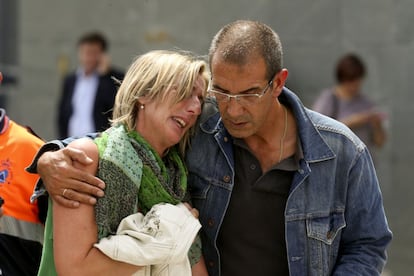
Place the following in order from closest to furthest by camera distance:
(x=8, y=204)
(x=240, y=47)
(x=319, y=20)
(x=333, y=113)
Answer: (x=240, y=47)
(x=8, y=204)
(x=333, y=113)
(x=319, y=20)

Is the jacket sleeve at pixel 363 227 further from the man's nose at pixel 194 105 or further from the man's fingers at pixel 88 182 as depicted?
the man's fingers at pixel 88 182

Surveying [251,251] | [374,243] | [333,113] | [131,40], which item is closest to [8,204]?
[251,251]

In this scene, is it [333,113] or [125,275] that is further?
[333,113]

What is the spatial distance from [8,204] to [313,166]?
46.3 inches

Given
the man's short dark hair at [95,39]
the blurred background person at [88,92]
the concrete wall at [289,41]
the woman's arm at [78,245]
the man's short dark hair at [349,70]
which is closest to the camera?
the woman's arm at [78,245]

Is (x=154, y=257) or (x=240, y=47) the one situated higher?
(x=240, y=47)

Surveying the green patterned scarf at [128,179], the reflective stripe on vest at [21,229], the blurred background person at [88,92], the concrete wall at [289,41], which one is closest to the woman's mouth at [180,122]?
the green patterned scarf at [128,179]

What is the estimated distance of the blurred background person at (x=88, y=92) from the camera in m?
7.81

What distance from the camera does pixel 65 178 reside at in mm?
3232

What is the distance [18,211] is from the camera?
359 cm

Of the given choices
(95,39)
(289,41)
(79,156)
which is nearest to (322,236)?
(79,156)

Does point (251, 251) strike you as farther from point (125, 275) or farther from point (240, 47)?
point (240, 47)

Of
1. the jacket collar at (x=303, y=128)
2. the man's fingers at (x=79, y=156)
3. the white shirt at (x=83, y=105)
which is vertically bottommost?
the white shirt at (x=83, y=105)

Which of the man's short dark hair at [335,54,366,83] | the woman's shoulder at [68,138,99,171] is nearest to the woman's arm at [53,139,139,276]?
the woman's shoulder at [68,138,99,171]
